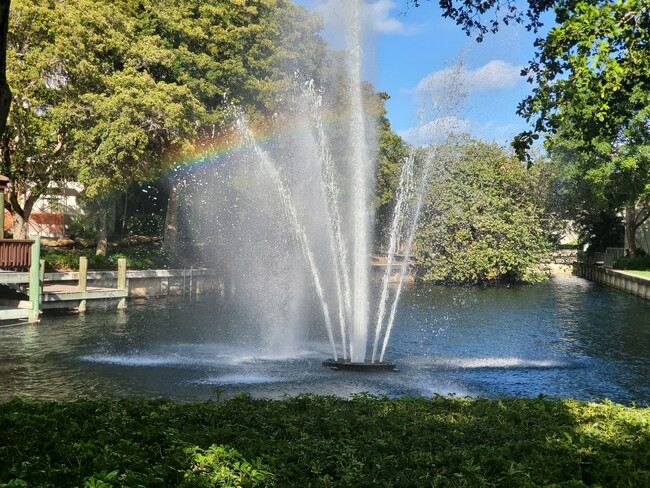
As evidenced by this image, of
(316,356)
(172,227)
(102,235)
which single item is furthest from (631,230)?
(316,356)

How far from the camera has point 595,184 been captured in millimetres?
42469

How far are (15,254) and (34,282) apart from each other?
1107 mm

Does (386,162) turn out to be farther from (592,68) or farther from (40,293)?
(592,68)

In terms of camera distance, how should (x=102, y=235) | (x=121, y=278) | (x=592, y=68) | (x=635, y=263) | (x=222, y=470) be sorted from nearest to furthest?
(x=222, y=470) < (x=592, y=68) < (x=121, y=278) < (x=102, y=235) < (x=635, y=263)

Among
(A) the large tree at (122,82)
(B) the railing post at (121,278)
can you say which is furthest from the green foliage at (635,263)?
(B) the railing post at (121,278)

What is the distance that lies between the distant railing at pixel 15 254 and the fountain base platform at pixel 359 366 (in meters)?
12.7

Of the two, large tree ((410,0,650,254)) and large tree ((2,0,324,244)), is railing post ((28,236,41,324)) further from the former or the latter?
large tree ((410,0,650,254))

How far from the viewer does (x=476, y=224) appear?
4384cm

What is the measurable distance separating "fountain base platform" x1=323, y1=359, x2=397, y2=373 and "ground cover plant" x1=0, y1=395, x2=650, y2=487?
6491mm

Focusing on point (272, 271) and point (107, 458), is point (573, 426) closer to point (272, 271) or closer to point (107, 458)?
point (107, 458)

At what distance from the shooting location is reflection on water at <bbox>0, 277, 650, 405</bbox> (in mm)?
13586

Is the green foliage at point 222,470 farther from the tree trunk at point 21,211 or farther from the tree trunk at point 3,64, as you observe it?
the tree trunk at point 21,211

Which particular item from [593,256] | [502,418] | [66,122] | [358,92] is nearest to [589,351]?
[358,92]

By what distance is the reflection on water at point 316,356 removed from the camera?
13.6 metres
